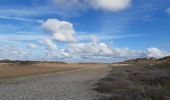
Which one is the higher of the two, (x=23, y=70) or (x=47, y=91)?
(x=23, y=70)

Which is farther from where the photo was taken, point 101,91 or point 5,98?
point 101,91

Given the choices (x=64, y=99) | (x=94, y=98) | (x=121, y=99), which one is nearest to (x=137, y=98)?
(x=121, y=99)

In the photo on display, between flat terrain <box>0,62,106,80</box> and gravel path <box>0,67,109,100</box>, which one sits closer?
gravel path <box>0,67,109,100</box>

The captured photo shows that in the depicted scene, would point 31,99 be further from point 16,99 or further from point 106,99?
point 106,99

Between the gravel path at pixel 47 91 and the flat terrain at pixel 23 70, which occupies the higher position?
the flat terrain at pixel 23 70

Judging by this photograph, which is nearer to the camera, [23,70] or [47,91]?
[47,91]

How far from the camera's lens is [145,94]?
17.6m

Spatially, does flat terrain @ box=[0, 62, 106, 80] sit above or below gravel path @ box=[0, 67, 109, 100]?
above

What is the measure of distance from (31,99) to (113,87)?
25.9 ft

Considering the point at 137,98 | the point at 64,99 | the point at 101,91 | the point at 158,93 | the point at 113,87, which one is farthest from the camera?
the point at 113,87

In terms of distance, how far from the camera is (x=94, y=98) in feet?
63.9

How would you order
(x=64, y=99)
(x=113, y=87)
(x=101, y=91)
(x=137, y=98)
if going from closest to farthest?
(x=137, y=98) < (x=64, y=99) < (x=101, y=91) < (x=113, y=87)

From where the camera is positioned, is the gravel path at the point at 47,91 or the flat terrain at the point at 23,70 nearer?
the gravel path at the point at 47,91

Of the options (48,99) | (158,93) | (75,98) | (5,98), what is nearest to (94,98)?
(75,98)
